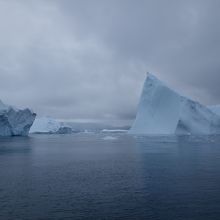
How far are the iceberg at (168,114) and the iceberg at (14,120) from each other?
2229 centimetres

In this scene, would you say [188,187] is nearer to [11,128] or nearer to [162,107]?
[162,107]

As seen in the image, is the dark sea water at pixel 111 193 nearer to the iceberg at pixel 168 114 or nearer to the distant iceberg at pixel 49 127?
→ the iceberg at pixel 168 114

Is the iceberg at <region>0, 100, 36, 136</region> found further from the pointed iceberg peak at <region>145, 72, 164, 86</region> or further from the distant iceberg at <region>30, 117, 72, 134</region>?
the distant iceberg at <region>30, 117, 72, 134</region>

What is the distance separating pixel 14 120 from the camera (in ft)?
199

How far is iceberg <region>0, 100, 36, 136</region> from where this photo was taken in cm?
5694

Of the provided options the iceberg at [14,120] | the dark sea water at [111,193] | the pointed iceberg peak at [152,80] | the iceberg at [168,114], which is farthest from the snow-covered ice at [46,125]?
the dark sea water at [111,193]

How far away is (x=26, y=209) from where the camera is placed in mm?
9414

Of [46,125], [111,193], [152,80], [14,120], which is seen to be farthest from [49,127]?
[111,193]

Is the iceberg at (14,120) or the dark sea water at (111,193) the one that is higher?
the iceberg at (14,120)

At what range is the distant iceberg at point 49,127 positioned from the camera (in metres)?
102

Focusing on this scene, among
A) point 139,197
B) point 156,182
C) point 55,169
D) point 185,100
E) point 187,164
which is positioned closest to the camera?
point 139,197

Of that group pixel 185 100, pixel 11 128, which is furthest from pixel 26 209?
pixel 11 128

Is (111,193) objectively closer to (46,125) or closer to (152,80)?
(152,80)

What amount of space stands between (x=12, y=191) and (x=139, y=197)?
4781mm
